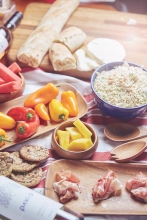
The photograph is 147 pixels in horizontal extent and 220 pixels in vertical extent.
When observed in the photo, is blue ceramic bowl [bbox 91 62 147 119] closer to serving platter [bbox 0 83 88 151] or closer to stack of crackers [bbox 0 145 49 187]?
serving platter [bbox 0 83 88 151]

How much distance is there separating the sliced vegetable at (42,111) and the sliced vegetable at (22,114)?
0.12ft

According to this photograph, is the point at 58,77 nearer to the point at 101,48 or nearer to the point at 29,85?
the point at 29,85

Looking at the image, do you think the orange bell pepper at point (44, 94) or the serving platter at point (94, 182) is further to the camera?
the orange bell pepper at point (44, 94)

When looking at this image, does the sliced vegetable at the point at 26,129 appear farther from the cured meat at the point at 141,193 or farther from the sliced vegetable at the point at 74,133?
the cured meat at the point at 141,193

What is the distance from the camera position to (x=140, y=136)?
4.90 feet

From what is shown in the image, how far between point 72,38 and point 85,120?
0.48 meters

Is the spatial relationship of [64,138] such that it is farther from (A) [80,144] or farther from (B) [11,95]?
(B) [11,95]

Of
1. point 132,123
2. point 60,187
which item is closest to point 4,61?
point 132,123

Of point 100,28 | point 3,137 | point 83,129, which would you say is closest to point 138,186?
point 83,129

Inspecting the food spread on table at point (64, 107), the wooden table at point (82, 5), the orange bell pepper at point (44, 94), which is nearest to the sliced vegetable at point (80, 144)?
the food spread on table at point (64, 107)

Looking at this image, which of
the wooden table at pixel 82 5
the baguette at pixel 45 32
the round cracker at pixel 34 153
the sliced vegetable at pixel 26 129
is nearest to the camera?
the round cracker at pixel 34 153

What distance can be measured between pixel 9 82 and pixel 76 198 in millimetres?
604

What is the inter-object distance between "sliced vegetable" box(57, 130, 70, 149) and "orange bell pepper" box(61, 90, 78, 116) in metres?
0.18

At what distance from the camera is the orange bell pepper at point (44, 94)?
161 centimetres
